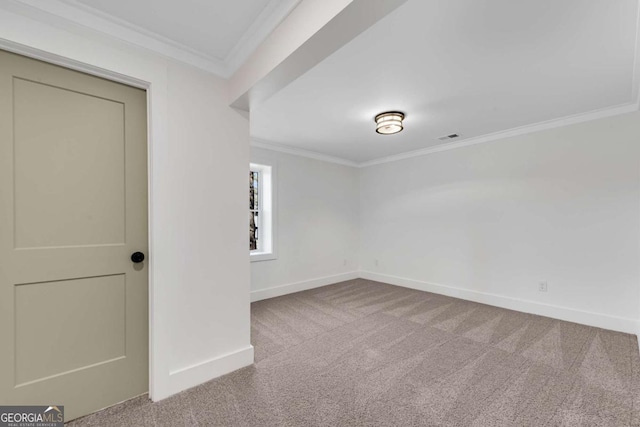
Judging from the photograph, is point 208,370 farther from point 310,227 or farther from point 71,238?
point 310,227

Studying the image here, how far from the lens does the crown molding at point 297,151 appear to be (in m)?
3.99

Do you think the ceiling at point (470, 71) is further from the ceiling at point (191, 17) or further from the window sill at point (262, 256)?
the window sill at point (262, 256)

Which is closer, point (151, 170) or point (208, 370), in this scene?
point (151, 170)

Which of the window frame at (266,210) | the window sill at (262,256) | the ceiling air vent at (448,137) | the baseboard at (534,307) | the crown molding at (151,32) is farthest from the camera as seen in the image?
the window frame at (266,210)

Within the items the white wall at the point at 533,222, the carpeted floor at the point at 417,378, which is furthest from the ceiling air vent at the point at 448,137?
the carpeted floor at the point at 417,378

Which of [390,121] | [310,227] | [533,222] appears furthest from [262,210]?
[533,222]

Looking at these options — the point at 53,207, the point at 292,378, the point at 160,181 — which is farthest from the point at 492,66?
the point at 53,207

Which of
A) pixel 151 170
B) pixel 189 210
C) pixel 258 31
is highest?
pixel 258 31

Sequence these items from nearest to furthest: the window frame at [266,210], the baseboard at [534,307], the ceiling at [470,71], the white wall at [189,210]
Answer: the ceiling at [470,71]
the white wall at [189,210]
the baseboard at [534,307]
the window frame at [266,210]

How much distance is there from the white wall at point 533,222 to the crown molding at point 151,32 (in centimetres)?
351

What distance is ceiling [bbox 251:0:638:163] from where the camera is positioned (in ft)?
5.07

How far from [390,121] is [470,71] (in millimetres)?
920

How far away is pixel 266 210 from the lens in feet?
13.9

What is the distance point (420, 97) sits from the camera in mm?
2568
